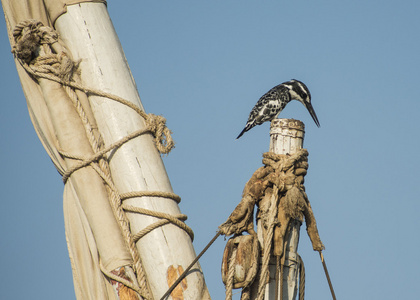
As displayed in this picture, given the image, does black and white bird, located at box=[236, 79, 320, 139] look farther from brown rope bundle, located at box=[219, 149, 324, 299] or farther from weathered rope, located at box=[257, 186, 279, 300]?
weathered rope, located at box=[257, 186, 279, 300]

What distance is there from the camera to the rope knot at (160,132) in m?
3.66

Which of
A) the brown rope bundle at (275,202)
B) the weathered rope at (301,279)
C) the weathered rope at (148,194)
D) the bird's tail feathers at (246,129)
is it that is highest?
the bird's tail feathers at (246,129)

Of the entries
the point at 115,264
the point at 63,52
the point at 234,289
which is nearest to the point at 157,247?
the point at 115,264

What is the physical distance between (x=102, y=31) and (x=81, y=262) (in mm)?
1409

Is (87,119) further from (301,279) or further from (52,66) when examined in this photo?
(301,279)

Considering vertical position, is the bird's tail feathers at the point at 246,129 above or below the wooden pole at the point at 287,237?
above

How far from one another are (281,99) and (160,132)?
16.0 ft

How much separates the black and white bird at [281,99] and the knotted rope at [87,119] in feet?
15.6

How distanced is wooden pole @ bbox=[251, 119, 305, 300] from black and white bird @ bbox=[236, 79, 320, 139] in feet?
15.1

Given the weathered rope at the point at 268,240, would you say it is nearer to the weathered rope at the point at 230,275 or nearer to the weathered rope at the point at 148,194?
the weathered rope at the point at 230,275

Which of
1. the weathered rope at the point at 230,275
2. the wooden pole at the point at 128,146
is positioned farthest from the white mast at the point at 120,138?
the weathered rope at the point at 230,275

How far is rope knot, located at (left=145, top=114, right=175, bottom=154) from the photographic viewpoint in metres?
3.66

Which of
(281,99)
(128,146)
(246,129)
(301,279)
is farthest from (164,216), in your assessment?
(246,129)

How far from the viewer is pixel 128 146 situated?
357cm
